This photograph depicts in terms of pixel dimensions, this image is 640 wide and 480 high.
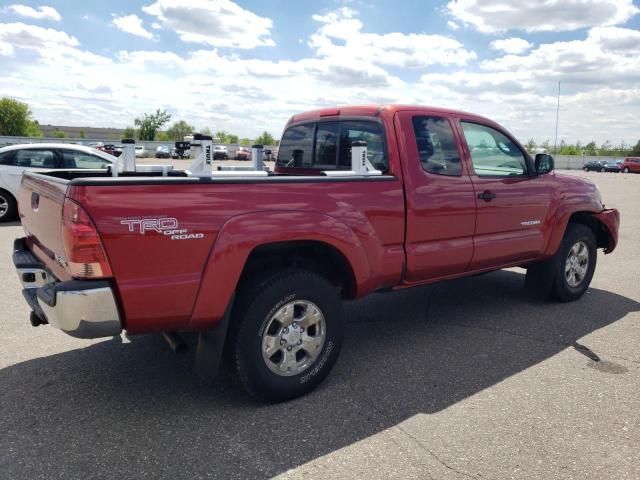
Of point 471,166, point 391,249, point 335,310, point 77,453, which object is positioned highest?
point 471,166

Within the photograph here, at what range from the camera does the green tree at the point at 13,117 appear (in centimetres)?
8650

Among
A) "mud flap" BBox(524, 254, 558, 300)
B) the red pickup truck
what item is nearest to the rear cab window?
the red pickup truck

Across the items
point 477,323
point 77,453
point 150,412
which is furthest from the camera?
point 477,323

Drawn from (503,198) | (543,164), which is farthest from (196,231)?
(543,164)

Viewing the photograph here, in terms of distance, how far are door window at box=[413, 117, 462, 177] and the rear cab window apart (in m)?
0.32

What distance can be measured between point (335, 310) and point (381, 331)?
1.39m

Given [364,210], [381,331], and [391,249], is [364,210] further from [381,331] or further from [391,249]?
[381,331]

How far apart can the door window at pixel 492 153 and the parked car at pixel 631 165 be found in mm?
51131

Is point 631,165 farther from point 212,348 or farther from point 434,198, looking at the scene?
point 212,348

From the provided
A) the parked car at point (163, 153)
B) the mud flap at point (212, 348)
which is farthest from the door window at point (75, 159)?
the parked car at point (163, 153)

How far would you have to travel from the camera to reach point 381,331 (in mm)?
4875

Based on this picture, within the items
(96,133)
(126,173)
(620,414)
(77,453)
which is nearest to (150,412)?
→ (77,453)

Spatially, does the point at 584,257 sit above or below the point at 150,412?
above

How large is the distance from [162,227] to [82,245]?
0.40m
